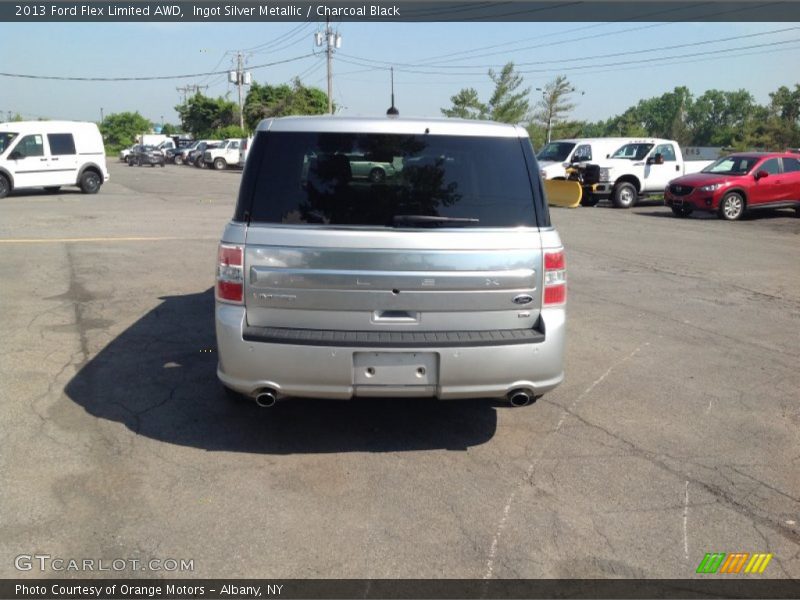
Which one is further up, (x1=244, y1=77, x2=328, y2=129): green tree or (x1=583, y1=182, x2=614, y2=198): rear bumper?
(x1=244, y1=77, x2=328, y2=129): green tree

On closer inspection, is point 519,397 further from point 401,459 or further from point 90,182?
point 90,182

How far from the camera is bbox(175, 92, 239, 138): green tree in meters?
78.6

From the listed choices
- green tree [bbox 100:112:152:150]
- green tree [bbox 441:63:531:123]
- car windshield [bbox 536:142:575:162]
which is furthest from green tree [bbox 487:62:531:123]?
green tree [bbox 100:112:152:150]

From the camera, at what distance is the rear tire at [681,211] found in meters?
19.0

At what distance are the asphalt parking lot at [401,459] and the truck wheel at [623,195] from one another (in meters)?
14.0

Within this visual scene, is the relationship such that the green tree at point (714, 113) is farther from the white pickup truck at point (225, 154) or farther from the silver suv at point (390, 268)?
the silver suv at point (390, 268)

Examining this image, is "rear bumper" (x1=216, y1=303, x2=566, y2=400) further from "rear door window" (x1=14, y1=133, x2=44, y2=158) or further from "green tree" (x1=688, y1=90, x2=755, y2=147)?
"green tree" (x1=688, y1=90, x2=755, y2=147)

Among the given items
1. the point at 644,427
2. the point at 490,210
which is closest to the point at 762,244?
the point at 644,427

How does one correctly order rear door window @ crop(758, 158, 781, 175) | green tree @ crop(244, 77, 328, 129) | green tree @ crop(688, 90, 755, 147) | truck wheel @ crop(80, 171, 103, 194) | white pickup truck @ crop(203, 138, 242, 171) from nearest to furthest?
rear door window @ crop(758, 158, 781, 175)
truck wheel @ crop(80, 171, 103, 194)
white pickup truck @ crop(203, 138, 242, 171)
green tree @ crop(244, 77, 328, 129)
green tree @ crop(688, 90, 755, 147)

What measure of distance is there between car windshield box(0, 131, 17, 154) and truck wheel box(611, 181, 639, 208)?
17967 mm

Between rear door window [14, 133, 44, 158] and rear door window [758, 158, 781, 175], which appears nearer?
rear door window [758, 158, 781, 175]

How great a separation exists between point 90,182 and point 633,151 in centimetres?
1748

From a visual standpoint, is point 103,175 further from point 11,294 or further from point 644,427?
point 644,427

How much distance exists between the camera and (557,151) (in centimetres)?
2211
